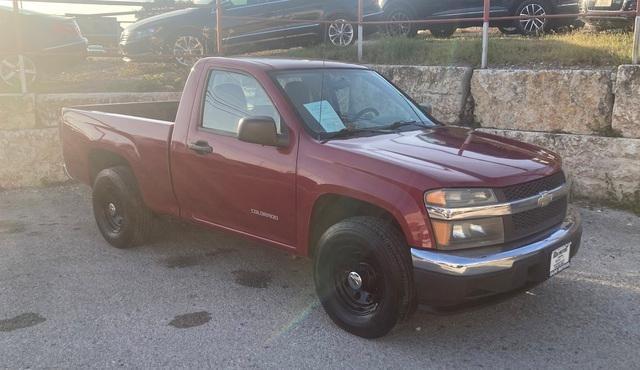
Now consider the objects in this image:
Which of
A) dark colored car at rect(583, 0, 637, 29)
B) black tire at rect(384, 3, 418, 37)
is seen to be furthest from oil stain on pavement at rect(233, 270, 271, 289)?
black tire at rect(384, 3, 418, 37)

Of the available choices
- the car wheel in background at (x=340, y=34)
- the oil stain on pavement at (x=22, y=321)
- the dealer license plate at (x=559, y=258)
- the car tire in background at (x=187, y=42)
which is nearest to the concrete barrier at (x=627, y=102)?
the dealer license plate at (x=559, y=258)

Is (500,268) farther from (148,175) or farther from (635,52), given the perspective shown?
(635,52)

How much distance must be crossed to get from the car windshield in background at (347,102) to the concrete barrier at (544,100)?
283 centimetres

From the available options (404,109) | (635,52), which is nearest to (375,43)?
(635,52)

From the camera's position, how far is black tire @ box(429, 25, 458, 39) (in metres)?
11.2

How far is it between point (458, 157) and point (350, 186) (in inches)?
27.3

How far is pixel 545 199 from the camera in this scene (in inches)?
141

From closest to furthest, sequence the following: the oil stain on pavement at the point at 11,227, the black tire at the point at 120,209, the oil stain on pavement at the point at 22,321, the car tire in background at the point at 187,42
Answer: the oil stain on pavement at the point at 22,321
the black tire at the point at 120,209
the oil stain on pavement at the point at 11,227
the car tire in background at the point at 187,42

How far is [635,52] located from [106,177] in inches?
229

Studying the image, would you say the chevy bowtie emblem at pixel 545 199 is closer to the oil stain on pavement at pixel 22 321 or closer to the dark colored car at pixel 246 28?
the oil stain on pavement at pixel 22 321

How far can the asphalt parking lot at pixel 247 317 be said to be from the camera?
11.2 ft

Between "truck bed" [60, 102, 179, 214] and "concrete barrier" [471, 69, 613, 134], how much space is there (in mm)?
3941

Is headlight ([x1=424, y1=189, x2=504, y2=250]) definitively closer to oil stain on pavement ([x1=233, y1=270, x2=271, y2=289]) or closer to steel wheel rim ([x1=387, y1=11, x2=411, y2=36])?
oil stain on pavement ([x1=233, y1=270, x2=271, y2=289])

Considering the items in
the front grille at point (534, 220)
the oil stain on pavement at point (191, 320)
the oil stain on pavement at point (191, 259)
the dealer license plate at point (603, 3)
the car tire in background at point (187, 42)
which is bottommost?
the oil stain on pavement at point (191, 320)
